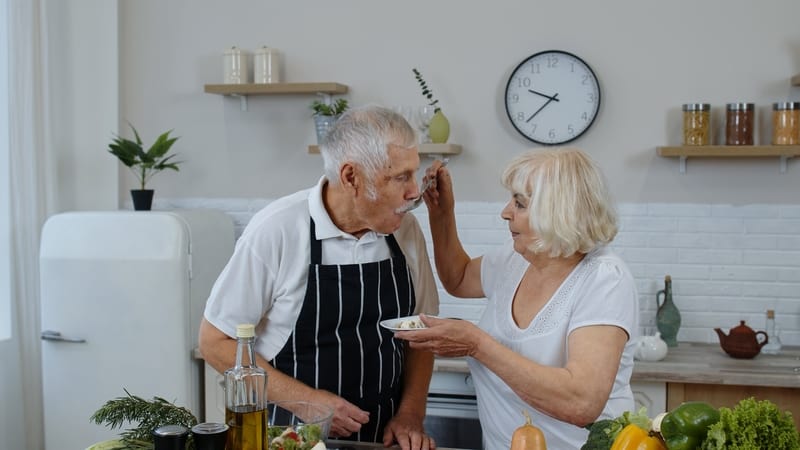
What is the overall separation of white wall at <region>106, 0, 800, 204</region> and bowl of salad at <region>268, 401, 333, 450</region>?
275 centimetres

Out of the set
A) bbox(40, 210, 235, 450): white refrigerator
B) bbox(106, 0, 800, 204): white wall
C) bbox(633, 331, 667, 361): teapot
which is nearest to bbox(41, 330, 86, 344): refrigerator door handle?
bbox(40, 210, 235, 450): white refrigerator

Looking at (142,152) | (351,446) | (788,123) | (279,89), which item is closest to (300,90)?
(279,89)

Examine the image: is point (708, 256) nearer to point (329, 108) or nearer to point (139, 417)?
point (329, 108)

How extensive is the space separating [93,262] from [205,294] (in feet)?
1.74

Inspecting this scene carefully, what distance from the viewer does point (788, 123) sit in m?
3.90

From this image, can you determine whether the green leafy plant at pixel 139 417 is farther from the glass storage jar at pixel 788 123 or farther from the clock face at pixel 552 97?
the glass storage jar at pixel 788 123

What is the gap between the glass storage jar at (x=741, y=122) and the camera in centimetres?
396

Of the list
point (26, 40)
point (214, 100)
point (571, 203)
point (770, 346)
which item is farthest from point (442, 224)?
point (26, 40)

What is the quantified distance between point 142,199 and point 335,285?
92.3 inches

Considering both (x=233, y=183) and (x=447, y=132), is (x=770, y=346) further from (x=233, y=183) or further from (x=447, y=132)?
(x=233, y=183)

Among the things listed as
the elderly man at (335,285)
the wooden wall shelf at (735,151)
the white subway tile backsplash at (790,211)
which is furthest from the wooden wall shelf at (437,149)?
the elderly man at (335,285)

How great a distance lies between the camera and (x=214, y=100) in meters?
4.66

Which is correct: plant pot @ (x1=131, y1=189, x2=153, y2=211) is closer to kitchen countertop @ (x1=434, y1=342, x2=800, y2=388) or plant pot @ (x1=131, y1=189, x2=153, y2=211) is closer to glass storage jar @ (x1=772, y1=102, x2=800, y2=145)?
kitchen countertop @ (x1=434, y1=342, x2=800, y2=388)

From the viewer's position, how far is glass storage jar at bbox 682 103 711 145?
156 inches
